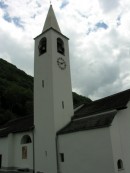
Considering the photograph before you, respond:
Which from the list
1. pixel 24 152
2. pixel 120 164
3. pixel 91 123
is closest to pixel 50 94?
pixel 91 123

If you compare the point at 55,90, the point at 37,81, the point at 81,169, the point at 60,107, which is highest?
the point at 37,81

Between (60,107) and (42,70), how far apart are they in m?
5.04

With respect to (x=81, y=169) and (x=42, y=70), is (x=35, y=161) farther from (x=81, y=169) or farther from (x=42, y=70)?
(x=42, y=70)

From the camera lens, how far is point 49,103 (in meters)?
22.8

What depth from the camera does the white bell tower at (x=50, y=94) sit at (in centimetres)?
2198

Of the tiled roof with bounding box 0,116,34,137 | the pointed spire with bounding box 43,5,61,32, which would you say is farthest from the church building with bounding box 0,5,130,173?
the tiled roof with bounding box 0,116,34,137

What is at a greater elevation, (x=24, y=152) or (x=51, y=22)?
(x=51, y=22)

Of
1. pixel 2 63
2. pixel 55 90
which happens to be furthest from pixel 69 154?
pixel 2 63

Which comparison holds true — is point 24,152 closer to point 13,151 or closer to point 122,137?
point 13,151

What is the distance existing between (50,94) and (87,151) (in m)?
7.45

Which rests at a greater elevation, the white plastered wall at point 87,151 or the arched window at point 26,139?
the arched window at point 26,139

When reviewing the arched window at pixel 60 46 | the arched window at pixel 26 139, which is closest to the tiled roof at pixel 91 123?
the arched window at pixel 26 139

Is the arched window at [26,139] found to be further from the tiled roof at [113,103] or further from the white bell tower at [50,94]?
the tiled roof at [113,103]

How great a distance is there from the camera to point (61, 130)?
71.4ft
